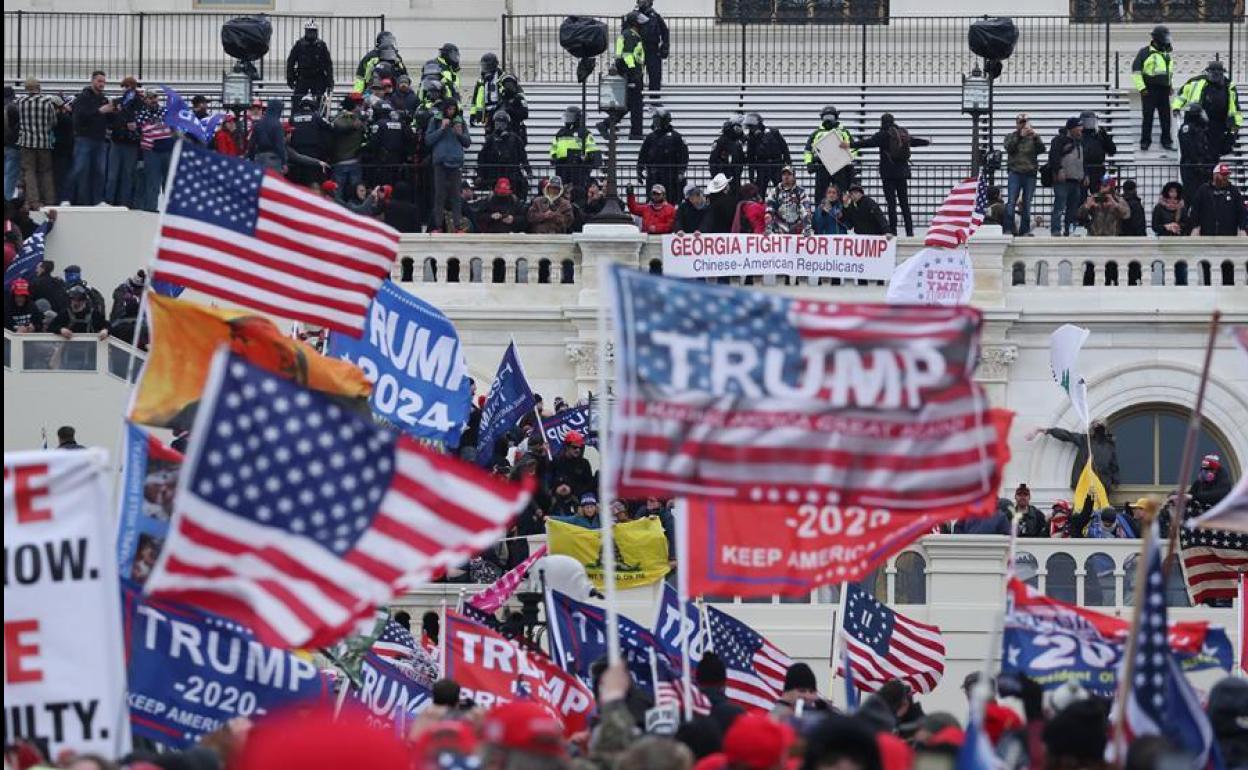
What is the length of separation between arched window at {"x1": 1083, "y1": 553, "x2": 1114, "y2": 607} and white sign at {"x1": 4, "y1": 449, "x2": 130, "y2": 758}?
16385 mm

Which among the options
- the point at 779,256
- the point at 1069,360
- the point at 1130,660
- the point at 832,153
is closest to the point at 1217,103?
the point at 832,153

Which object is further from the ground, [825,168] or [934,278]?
[825,168]

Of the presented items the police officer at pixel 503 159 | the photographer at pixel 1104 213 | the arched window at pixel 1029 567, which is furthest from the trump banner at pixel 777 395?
the police officer at pixel 503 159

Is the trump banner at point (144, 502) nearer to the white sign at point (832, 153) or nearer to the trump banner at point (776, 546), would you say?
the trump banner at point (776, 546)

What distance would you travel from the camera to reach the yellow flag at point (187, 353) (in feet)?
66.4

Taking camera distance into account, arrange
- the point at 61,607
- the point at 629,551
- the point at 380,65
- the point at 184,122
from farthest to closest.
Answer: the point at 380,65, the point at 184,122, the point at 629,551, the point at 61,607

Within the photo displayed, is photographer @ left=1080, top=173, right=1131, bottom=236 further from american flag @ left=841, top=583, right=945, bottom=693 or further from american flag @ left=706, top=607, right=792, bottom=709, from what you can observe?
american flag @ left=706, top=607, right=792, bottom=709

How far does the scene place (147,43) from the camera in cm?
5100

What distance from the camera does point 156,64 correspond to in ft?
166

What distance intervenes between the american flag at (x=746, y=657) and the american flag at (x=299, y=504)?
832cm

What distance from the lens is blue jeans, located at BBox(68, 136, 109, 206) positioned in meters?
36.2

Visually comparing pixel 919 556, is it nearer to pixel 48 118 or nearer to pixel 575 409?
pixel 575 409

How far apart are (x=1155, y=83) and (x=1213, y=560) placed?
17051 mm

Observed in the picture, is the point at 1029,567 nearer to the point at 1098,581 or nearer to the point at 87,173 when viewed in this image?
the point at 1098,581
